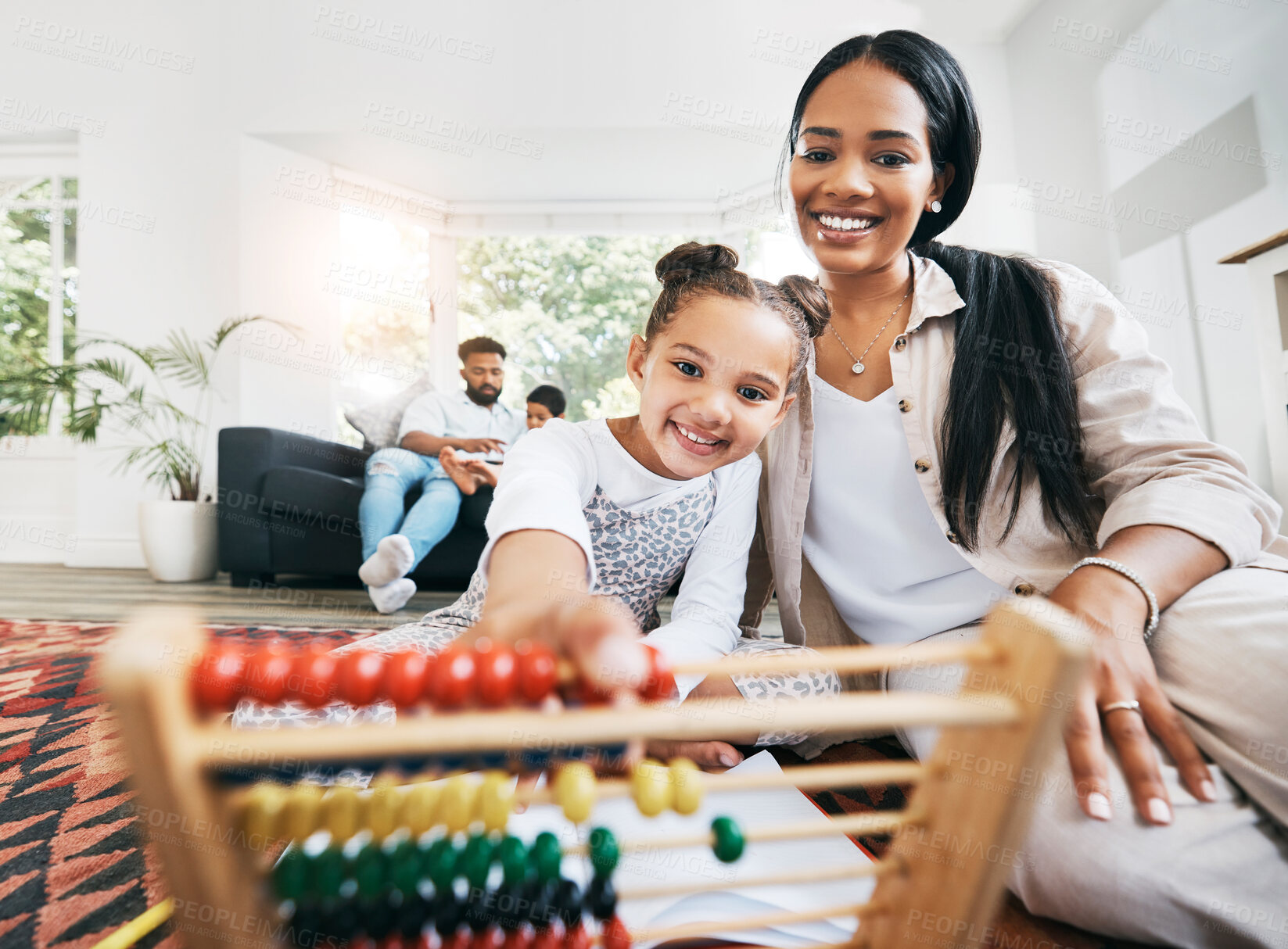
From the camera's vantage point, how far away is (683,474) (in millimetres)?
990

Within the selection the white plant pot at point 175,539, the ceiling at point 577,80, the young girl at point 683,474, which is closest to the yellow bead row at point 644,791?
the young girl at point 683,474

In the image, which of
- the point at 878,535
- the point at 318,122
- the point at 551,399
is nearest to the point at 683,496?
the point at 878,535

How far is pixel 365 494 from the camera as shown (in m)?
2.84

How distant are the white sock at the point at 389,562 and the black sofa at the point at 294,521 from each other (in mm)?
410

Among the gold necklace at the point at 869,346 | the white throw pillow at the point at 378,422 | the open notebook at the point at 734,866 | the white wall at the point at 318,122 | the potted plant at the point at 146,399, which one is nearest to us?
the open notebook at the point at 734,866

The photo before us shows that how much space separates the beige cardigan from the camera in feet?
2.75

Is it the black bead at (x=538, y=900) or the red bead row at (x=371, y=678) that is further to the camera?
the black bead at (x=538, y=900)

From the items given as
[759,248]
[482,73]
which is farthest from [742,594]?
[759,248]

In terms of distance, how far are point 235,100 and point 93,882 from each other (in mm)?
4628

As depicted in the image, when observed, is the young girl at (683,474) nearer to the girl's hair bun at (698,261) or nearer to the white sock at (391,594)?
the girl's hair bun at (698,261)

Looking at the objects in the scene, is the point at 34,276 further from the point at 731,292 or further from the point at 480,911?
the point at 480,911

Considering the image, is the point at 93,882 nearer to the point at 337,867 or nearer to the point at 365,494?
the point at 337,867

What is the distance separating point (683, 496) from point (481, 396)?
9.18 feet

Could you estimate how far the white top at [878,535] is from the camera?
1.01 metres
